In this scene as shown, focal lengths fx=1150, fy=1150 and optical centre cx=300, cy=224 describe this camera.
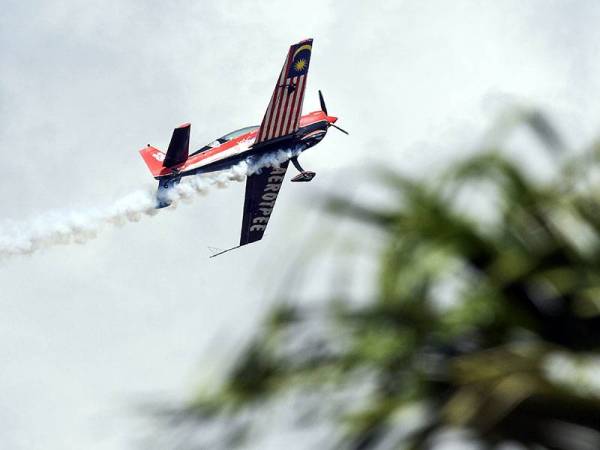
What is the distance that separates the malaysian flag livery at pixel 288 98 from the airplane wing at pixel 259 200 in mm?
3339

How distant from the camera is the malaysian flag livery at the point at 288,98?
70438mm

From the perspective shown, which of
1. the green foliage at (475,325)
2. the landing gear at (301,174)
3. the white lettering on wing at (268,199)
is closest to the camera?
the green foliage at (475,325)

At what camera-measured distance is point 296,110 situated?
71.4m

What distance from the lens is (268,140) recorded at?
70.6 metres

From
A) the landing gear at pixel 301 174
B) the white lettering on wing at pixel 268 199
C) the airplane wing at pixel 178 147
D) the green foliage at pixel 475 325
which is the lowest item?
the green foliage at pixel 475 325

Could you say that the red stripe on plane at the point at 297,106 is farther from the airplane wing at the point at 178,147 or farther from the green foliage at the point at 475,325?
the green foliage at the point at 475,325

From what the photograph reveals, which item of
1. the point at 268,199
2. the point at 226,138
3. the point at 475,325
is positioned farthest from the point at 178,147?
the point at 475,325

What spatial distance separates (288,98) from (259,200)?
9.00m

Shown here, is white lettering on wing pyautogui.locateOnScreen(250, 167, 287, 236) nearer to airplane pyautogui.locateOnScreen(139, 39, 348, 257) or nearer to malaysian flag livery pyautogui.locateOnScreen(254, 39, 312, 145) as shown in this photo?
airplane pyautogui.locateOnScreen(139, 39, 348, 257)

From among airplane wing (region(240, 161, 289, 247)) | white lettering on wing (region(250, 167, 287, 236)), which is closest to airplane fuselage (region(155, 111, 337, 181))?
airplane wing (region(240, 161, 289, 247))

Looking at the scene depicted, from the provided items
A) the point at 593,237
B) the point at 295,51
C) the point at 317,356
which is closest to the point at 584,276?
the point at 593,237

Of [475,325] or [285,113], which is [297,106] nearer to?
[285,113]

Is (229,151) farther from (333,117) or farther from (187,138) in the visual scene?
(333,117)

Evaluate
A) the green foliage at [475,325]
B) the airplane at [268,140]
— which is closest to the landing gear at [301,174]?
the airplane at [268,140]
